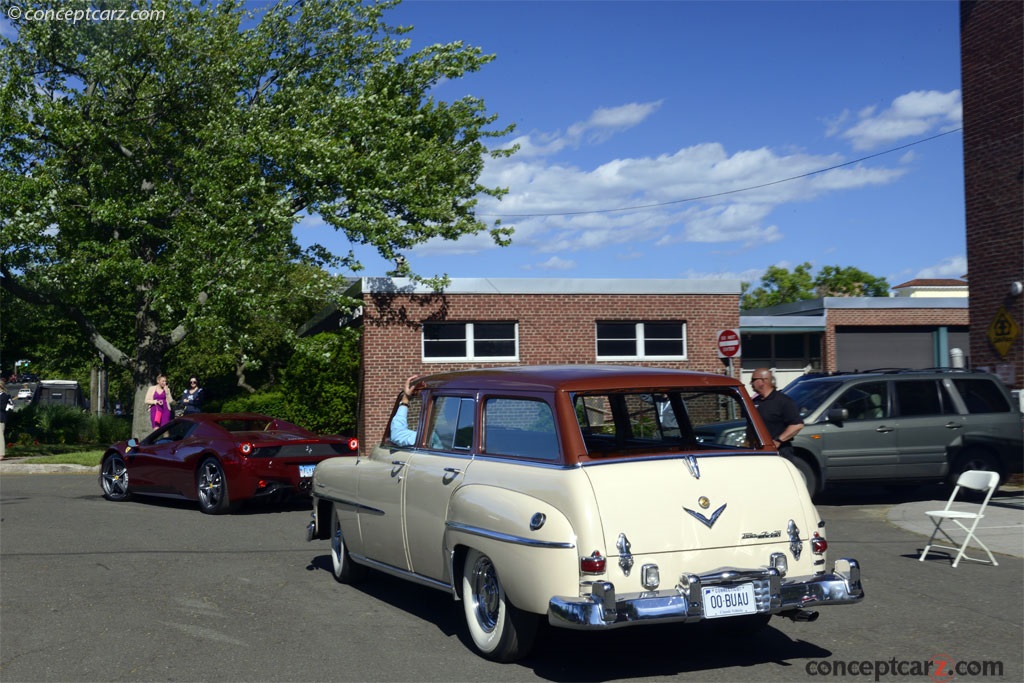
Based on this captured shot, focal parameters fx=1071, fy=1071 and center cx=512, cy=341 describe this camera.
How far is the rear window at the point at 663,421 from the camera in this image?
21.8 feet

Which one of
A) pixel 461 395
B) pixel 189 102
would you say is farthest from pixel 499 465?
pixel 189 102

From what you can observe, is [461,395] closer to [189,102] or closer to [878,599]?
[878,599]

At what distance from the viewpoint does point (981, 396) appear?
48.6ft

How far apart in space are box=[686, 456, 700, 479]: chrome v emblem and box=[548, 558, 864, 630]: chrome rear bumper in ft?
1.81

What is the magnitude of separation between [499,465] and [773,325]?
33.3 m

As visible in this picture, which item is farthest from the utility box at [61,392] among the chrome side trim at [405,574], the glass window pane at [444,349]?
the chrome side trim at [405,574]

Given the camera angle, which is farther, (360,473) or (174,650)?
(360,473)

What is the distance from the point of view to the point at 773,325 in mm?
38344

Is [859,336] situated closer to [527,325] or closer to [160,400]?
[527,325]

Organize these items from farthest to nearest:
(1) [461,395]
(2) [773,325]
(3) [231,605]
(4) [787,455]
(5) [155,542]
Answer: (2) [773,325] → (4) [787,455] → (5) [155,542] → (3) [231,605] → (1) [461,395]

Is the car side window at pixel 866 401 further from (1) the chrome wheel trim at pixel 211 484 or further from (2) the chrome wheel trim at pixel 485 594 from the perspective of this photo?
(2) the chrome wheel trim at pixel 485 594

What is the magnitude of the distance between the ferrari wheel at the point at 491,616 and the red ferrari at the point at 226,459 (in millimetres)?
6967

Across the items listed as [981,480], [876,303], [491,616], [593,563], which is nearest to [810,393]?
[981,480]

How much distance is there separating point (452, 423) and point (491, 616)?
4.60 feet
